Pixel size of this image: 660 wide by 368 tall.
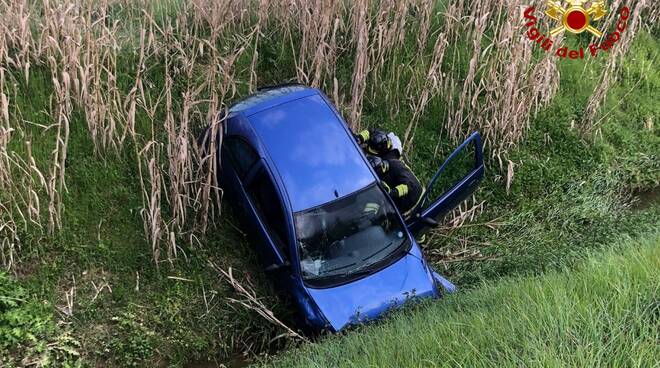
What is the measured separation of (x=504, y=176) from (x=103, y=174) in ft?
14.5

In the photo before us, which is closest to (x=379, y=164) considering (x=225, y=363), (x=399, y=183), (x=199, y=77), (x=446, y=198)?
(x=399, y=183)

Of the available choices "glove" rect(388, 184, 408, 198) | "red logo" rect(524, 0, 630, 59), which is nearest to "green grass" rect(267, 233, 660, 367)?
"glove" rect(388, 184, 408, 198)

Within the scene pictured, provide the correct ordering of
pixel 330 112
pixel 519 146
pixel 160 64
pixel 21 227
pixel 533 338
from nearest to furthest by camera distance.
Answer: pixel 533 338 < pixel 21 227 < pixel 330 112 < pixel 160 64 < pixel 519 146

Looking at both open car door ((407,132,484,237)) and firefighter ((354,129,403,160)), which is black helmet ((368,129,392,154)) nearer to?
firefighter ((354,129,403,160))

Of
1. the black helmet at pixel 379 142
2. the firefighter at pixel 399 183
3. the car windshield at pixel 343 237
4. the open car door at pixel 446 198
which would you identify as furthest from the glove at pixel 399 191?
the black helmet at pixel 379 142

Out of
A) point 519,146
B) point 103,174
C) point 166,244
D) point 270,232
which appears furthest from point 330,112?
point 519,146

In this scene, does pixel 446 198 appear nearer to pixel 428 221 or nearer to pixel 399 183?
pixel 428 221

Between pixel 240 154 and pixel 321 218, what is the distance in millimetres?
1054

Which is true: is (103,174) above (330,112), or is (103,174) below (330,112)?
below

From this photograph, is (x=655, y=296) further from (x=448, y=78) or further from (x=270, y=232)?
(x=448, y=78)

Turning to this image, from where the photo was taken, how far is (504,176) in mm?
6340

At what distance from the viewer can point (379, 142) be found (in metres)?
5.50

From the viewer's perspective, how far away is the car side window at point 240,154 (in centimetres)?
491

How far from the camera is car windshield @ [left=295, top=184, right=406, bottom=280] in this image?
4.58m
